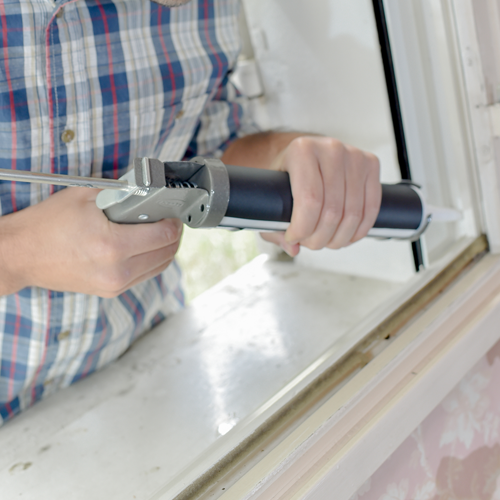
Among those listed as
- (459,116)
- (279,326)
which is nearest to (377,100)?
(459,116)

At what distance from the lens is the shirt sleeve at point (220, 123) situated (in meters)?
0.70

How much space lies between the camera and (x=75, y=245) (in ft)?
1.39

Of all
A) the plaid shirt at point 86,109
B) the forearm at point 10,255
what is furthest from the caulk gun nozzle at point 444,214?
the forearm at point 10,255

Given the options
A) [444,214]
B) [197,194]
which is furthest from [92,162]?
[444,214]

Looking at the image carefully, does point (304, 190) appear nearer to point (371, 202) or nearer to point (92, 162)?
point (371, 202)

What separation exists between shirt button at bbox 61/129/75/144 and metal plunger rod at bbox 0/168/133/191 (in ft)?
→ 0.54

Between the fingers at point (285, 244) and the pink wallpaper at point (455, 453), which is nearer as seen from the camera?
the pink wallpaper at point (455, 453)

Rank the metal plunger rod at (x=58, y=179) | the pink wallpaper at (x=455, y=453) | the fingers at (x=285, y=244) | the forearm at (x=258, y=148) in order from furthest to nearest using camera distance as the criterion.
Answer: the forearm at (x=258, y=148) → the fingers at (x=285, y=244) → the pink wallpaper at (x=455, y=453) → the metal plunger rod at (x=58, y=179)

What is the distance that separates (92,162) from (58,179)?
0.21 meters

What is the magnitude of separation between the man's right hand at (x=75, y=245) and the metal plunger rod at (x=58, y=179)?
8 centimetres

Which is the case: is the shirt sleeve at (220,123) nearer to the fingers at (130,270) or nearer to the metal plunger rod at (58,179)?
the fingers at (130,270)

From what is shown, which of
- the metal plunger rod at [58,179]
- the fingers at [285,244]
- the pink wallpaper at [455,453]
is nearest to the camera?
the metal plunger rod at [58,179]

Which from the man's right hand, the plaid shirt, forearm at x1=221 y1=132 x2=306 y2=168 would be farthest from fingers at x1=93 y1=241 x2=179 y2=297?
forearm at x1=221 y1=132 x2=306 y2=168

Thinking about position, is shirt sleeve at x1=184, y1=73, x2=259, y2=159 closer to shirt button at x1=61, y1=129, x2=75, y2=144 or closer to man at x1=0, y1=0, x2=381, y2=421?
man at x1=0, y1=0, x2=381, y2=421
